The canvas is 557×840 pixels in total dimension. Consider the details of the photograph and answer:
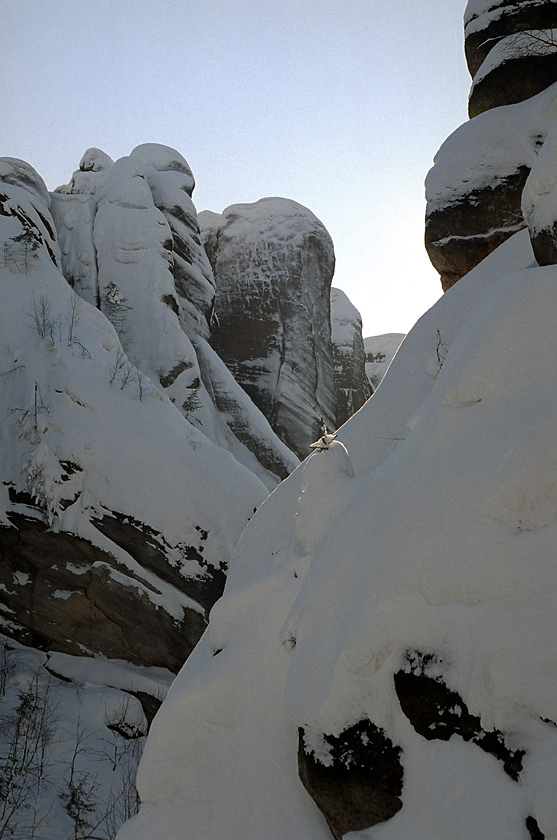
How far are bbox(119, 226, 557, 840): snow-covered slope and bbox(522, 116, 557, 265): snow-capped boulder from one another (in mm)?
480

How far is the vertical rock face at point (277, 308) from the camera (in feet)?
94.0

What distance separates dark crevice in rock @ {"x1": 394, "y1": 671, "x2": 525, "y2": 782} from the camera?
323cm

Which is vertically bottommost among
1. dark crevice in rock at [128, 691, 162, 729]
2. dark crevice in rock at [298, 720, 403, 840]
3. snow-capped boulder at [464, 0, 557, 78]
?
dark crevice in rock at [128, 691, 162, 729]

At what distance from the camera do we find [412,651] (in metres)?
3.60

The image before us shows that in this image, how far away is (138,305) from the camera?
2233 centimetres

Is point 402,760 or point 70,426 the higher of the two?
point 402,760

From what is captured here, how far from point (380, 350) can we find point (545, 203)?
177ft

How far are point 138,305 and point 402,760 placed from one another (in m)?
20.6

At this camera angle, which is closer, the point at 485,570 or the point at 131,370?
the point at 485,570

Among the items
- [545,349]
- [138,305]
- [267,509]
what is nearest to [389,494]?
[545,349]

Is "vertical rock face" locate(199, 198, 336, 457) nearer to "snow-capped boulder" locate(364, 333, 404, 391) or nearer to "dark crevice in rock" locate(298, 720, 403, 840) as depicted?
"snow-capped boulder" locate(364, 333, 404, 391)

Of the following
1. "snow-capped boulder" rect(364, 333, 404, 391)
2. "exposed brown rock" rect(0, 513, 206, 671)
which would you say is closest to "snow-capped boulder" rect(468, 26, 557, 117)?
"exposed brown rock" rect(0, 513, 206, 671)

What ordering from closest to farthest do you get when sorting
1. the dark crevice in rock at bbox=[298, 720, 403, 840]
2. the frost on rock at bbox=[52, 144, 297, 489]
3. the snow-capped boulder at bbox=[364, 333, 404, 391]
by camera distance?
the dark crevice in rock at bbox=[298, 720, 403, 840] → the frost on rock at bbox=[52, 144, 297, 489] → the snow-capped boulder at bbox=[364, 333, 404, 391]

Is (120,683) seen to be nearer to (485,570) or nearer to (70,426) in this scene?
(70,426)
